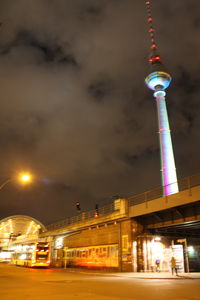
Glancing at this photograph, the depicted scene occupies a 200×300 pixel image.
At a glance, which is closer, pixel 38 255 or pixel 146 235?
pixel 146 235

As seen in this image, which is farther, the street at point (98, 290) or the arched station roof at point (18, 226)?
the arched station roof at point (18, 226)

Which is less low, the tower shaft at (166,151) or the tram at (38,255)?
the tower shaft at (166,151)

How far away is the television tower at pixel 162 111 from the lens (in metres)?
63.0

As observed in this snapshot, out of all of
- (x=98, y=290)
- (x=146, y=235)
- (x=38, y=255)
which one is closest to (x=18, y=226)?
(x=38, y=255)

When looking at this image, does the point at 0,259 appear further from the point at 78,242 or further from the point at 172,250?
the point at 172,250

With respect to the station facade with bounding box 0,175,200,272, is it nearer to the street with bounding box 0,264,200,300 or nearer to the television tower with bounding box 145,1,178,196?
the street with bounding box 0,264,200,300

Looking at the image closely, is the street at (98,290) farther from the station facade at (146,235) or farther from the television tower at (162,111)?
the television tower at (162,111)

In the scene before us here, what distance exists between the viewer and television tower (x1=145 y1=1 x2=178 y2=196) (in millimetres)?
63031

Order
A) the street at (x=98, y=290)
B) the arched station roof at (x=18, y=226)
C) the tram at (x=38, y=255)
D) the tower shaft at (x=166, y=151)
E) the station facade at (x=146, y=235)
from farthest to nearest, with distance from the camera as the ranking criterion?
the arched station roof at (x=18, y=226) < the tower shaft at (x=166, y=151) < the tram at (x=38, y=255) < the station facade at (x=146, y=235) < the street at (x=98, y=290)

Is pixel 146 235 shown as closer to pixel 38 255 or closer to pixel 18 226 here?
pixel 38 255

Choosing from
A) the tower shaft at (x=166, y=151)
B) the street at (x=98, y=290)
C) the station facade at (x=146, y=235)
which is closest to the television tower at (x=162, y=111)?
the tower shaft at (x=166, y=151)

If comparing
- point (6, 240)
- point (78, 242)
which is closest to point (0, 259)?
point (6, 240)

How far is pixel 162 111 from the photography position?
69.4 meters

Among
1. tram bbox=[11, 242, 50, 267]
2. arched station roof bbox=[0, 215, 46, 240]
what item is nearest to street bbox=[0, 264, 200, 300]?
tram bbox=[11, 242, 50, 267]
